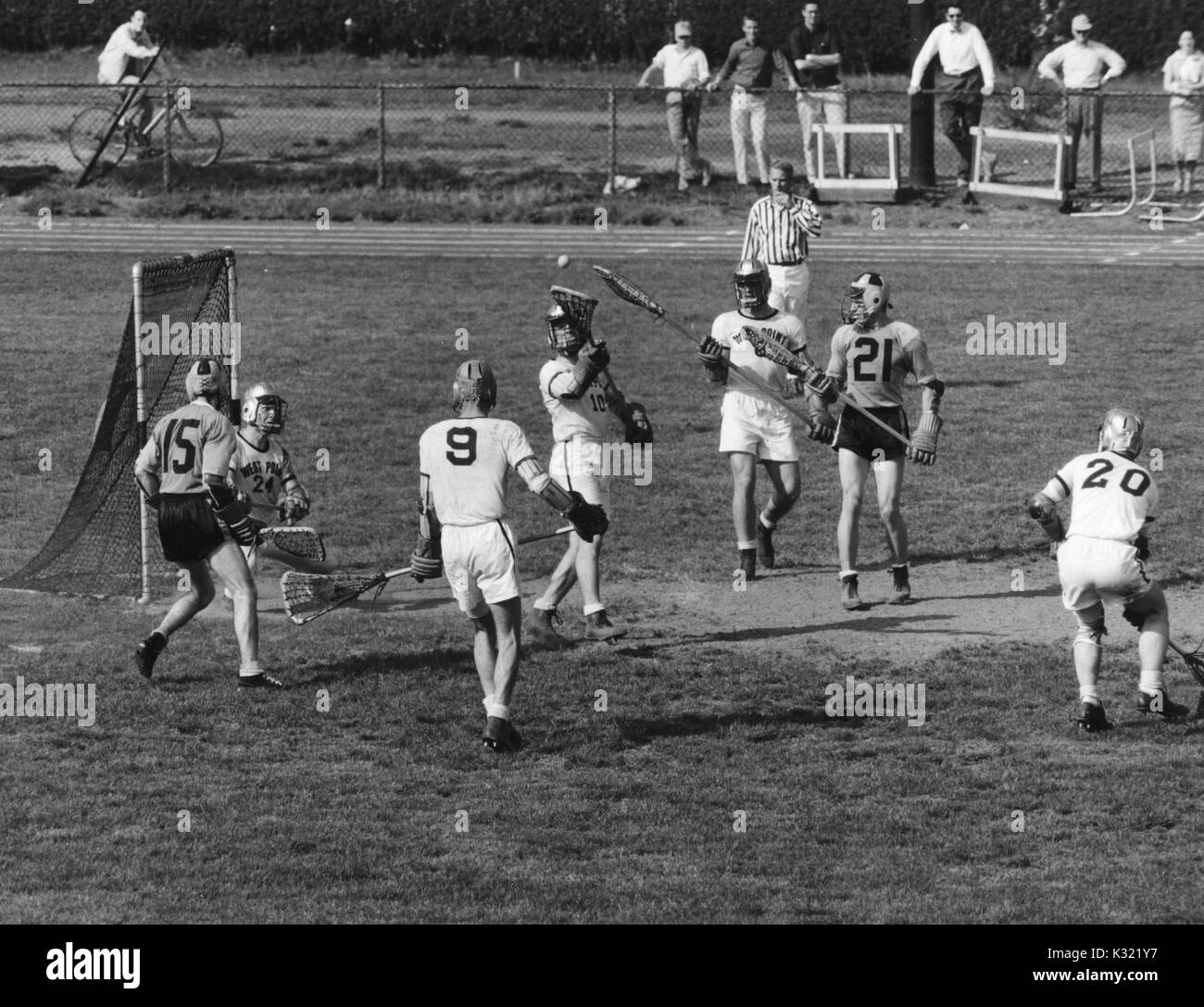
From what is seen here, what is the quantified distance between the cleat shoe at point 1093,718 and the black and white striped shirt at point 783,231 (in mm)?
7285

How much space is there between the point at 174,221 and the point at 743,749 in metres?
18.6

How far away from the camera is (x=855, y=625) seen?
1286 centimetres

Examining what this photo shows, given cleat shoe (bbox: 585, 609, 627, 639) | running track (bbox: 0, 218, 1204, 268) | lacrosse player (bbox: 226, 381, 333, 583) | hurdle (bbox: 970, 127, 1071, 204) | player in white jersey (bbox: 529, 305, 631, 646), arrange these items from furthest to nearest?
hurdle (bbox: 970, 127, 1071, 204), running track (bbox: 0, 218, 1204, 268), lacrosse player (bbox: 226, 381, 333, 583), cleat shoe (bbox: 585, 609, 627, 639), player in white jersey (bbox: 529, 305, 631, 646)

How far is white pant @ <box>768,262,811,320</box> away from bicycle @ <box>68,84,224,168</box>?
1360 cm

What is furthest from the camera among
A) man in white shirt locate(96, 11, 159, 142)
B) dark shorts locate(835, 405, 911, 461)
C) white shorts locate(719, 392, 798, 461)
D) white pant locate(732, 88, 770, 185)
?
man in white shirt locate(96, 11, 159, 142)

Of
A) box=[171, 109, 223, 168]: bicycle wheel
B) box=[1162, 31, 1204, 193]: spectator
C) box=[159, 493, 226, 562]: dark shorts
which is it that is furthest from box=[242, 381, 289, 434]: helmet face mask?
box=[1162, 31, 1204, 193]: spectator

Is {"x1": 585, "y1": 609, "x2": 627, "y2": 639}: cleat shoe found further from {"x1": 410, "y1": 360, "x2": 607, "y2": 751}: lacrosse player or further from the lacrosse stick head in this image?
{"x1": 410, "y1": 360, "x2": 607, "y2": 751}: lacrosse player

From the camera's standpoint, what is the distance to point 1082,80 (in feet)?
89.7

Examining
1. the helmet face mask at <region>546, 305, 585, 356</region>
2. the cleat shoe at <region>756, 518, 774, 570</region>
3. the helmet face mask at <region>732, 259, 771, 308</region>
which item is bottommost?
the cleat shoe at <region>756, 518, 774, 570</region>

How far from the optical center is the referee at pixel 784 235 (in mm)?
17125

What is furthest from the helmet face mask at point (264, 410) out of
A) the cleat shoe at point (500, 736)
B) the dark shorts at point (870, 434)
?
the dark shorts at point (870, 434)

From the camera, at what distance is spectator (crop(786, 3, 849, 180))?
27.3 meters
